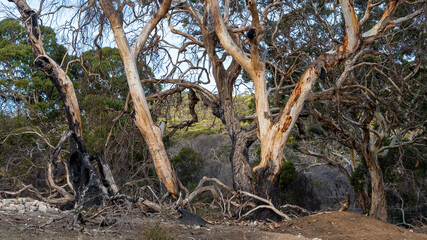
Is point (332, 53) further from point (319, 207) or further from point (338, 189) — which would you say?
point (338, 189)

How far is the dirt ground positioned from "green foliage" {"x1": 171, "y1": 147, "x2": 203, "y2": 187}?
11913 mm

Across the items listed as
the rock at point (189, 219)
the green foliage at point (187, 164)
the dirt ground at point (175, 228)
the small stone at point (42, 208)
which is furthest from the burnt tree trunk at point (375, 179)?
the green foliage at point (187, 164)

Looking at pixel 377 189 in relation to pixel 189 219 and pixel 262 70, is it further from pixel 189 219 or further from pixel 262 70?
pixel 189 219

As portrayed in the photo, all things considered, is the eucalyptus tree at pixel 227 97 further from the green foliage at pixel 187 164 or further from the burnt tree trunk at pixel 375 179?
the green foliage at pixel 187 164

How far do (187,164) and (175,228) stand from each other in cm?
1434

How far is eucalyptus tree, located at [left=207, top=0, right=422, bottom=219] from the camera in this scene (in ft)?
22.5

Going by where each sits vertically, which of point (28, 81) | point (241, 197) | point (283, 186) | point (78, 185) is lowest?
point (283, 186)

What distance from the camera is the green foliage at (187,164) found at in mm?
19453

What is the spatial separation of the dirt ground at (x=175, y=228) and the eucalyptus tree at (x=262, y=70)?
3.26ft

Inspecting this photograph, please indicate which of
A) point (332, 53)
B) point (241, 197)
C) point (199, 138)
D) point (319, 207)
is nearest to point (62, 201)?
point (241, 197)

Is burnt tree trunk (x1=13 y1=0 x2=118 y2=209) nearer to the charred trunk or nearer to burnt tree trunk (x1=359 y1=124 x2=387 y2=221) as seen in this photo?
the charred trunk

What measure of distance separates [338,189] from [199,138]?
920cm

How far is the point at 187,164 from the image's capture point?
1984cm

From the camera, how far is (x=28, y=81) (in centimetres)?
1661
